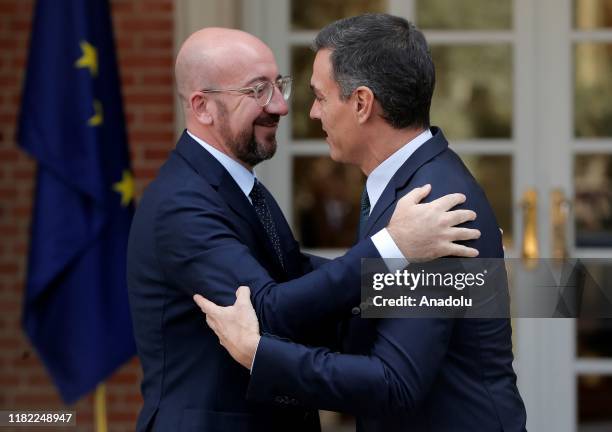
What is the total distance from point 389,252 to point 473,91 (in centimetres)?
297

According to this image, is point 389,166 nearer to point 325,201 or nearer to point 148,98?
point 148,98

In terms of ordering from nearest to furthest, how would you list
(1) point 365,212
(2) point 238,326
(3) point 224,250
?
1. (2) point 238,326
2. (3) point 224,250
3. (1) point 365,212

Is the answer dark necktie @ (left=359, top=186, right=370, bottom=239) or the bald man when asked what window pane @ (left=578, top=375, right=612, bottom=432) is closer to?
the bald man

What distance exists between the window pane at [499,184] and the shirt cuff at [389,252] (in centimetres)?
282

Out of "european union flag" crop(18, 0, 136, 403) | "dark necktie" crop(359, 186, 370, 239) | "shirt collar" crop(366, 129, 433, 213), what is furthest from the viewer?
"european union flag" crop(18, 0, 136, 403)

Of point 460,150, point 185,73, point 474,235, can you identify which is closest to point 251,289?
point 474,235

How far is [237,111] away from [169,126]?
2176 mm

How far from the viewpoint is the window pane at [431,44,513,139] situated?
501 cm

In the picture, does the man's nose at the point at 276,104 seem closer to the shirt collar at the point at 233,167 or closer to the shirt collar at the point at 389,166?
the shirt collar at the point at 233,167

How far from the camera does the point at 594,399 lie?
504 centimetres

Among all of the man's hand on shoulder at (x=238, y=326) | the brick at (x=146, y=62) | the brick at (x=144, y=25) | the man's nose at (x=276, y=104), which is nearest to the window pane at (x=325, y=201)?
the brick at (x=146, y=62)

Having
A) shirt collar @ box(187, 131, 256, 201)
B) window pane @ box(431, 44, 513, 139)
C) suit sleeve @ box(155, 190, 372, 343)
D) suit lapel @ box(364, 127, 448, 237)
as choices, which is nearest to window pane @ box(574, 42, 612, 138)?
window pane @ box(431, 44, 513, 139)

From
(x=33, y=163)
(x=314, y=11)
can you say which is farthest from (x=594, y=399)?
(x=33, y=163)

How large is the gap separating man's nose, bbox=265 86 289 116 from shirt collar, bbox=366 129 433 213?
36 centimetres
